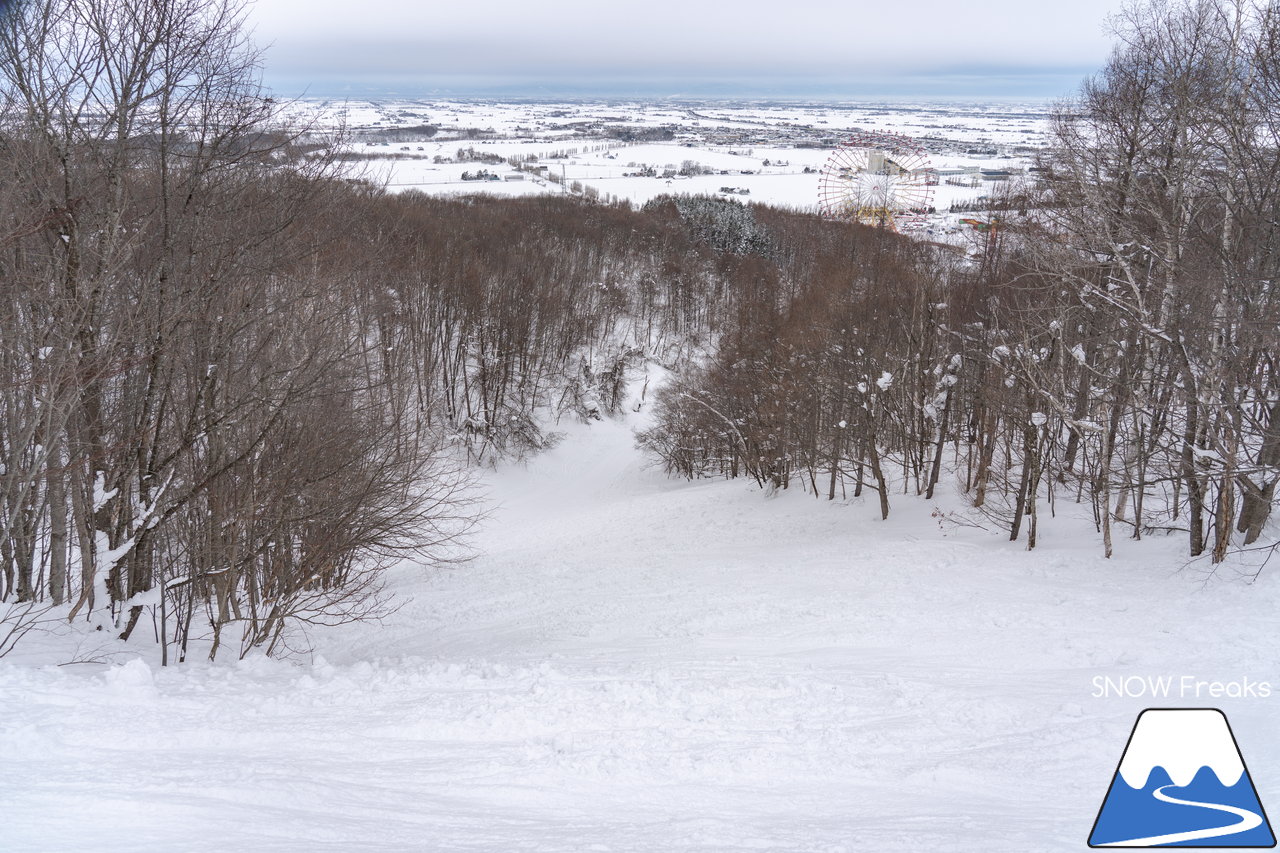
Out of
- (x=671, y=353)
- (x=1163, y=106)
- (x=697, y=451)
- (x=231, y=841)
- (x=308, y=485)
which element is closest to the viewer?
(x=231, y=841)

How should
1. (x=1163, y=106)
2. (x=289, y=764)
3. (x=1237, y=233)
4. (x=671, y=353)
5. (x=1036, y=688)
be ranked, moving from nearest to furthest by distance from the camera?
(x=289, y=764) < (x=1036, y=688) < (x=1237, y=233) < (x=1163, y=106) < (x=671, y=353)

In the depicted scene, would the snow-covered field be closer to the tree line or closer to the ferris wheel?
the ferris wheel

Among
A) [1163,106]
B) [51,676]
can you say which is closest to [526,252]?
[1163,106]

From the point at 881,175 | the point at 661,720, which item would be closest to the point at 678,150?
the point at 881,175

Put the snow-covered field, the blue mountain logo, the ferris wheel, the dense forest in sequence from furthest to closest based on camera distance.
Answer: the snow-covered field → the ferris wheel → the dense forest → the blue mountain logo

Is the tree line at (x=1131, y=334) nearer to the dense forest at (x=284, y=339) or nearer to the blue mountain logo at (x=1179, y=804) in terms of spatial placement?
the dense forest at (x=284, y=339)

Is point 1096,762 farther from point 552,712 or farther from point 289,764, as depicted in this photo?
point 289,764

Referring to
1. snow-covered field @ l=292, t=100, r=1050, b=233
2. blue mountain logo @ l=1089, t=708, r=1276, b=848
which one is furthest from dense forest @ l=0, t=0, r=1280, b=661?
snow-covered field @ l=292, t=100, r=1050, b=233

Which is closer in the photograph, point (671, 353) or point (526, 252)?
point (526, 252)
